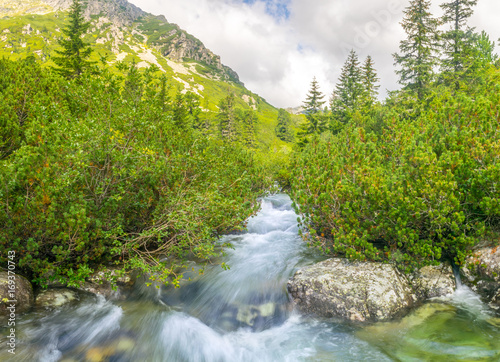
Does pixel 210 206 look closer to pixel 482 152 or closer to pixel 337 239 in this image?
pixel 337 239

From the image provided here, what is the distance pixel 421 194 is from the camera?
6.93m

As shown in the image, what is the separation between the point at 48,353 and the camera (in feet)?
18.4

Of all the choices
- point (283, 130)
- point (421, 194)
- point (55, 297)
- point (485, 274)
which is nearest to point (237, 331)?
point (55, 297)

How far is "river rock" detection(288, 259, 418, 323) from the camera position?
6.58 meters

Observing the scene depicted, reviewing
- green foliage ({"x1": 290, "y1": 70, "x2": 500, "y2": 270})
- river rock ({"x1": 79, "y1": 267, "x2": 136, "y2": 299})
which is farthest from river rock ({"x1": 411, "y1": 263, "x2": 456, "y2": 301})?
river rock ({"x1": 79, "y1": 267, "x2": 136, "y2": 299})

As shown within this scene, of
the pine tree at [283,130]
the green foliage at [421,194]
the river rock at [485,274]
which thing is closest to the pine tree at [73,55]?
the green foliage at [421,194]

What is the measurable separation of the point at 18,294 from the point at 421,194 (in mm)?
10265

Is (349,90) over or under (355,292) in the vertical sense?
over

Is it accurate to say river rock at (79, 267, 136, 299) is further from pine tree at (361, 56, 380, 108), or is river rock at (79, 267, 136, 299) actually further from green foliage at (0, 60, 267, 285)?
pine tree at (361, 56, 380, 108)

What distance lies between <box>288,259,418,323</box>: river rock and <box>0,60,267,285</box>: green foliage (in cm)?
298

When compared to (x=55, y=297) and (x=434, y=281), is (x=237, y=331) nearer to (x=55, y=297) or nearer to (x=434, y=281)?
(x=55, y=297)

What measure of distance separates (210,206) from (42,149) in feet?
14.9

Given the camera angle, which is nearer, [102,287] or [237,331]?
[237,331]

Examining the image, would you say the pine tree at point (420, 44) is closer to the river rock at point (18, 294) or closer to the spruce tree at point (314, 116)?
the spruce tree at point (314, 116)
